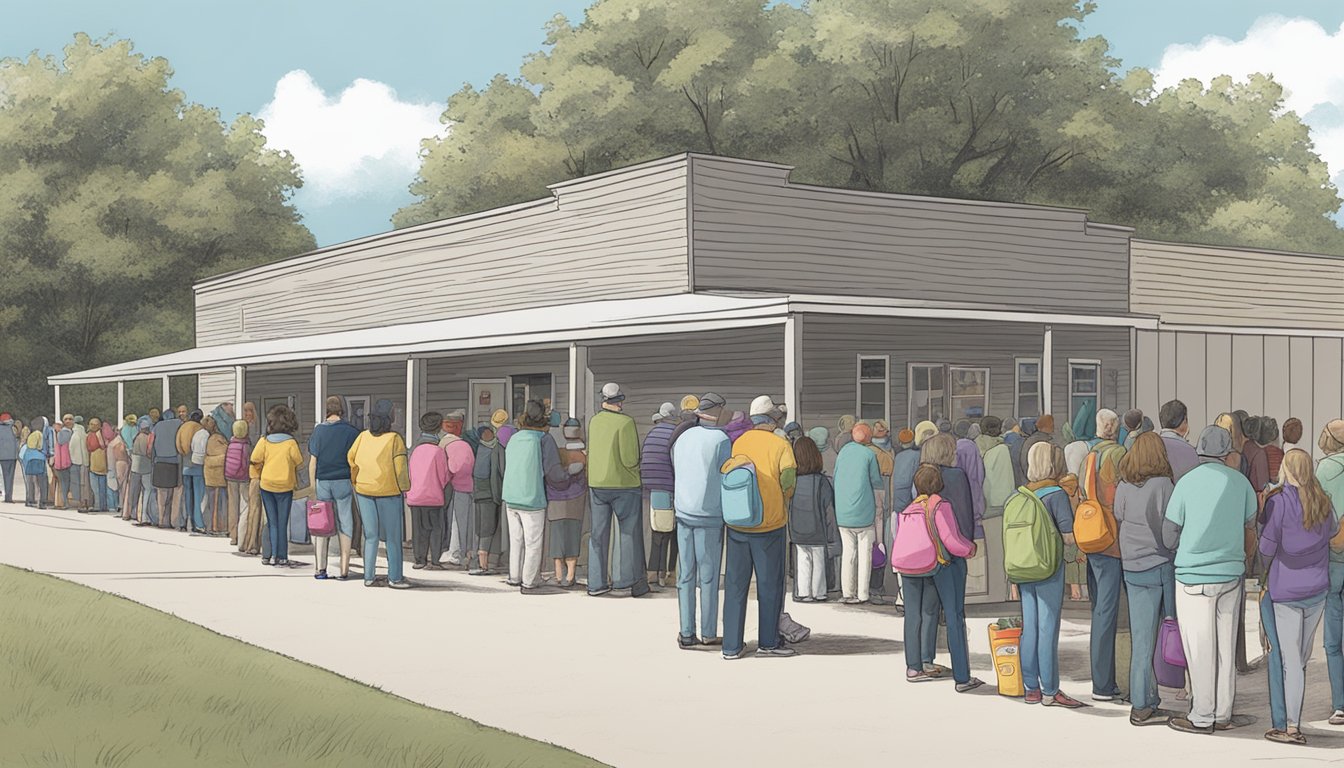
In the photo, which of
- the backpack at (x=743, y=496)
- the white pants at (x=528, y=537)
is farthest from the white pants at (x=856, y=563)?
the backpack at (x=743, y=496)

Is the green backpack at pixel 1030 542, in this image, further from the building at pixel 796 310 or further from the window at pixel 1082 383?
the window at pixel 1082 383

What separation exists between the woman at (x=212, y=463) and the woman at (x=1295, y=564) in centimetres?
1440

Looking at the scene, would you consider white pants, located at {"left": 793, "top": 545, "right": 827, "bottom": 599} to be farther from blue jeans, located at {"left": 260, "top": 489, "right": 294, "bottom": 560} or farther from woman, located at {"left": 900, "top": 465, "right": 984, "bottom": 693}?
blue jeans, located at {"left": 260, "top": 489, "right": 294, "bottom": 560}

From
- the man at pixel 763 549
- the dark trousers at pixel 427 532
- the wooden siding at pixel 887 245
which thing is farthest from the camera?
the wooden siding at pixel 887 245

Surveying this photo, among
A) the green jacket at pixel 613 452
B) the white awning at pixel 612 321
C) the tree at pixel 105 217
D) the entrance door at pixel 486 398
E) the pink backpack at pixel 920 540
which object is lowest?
the pink backpack at pixel 920 540

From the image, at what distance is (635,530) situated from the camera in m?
14.3

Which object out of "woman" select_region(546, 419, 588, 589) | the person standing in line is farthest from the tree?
the person standing in line

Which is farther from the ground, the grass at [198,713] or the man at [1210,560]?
the man at [1210,560]

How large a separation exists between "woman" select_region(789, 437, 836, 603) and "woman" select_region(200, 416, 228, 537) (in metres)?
8.83

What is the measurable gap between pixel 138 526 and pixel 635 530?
11700mm

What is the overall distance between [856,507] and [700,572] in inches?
106

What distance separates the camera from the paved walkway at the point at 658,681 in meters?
8.11

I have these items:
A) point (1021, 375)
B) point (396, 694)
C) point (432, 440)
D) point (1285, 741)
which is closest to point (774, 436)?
point (396, 694)

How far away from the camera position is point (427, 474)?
1588 centimetres
